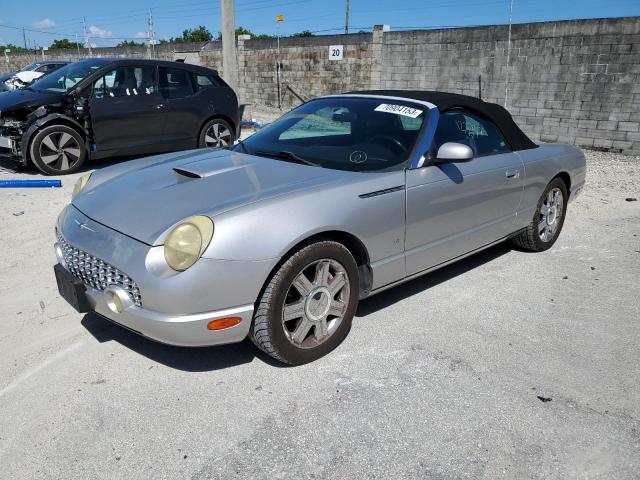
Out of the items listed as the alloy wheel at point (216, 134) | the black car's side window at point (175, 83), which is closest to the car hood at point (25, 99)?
the black car's side window at point (175, 83)

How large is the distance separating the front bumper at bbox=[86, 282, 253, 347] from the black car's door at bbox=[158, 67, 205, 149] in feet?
19.2

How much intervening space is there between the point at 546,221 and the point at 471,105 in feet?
4.96

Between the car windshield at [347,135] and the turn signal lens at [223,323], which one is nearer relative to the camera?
the turn signal lens at [223,323]

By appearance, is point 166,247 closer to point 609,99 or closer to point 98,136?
point 98,136

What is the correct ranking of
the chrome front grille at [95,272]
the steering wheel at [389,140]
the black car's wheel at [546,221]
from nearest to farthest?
the chrome front grille at [95,272] → the steering wheel at [389,140] → the black car's wheel at [546,221]

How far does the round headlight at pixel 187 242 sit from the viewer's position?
8.00 feet

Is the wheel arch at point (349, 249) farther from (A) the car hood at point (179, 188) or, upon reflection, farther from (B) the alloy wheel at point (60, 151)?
(B) the alloy wheel at point (60, 151)

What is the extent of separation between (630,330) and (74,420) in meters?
3.41

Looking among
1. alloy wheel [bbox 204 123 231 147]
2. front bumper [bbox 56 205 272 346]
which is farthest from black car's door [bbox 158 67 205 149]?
front bumper [bbox 56 205 272 346]

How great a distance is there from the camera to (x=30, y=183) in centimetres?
646

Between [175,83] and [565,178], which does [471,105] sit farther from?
[175,83]

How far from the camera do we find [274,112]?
1914 cm

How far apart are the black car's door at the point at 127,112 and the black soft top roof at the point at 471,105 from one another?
14.7 ft

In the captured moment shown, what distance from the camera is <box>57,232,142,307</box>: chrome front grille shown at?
2.54 metres
